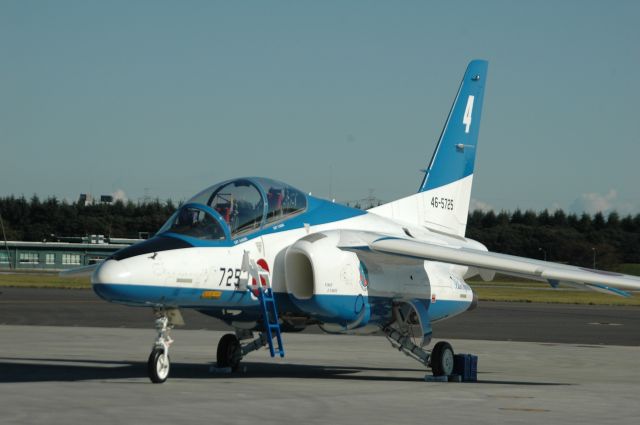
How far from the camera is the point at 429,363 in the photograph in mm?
17281

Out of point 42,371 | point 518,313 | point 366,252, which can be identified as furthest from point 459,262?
point 518,313

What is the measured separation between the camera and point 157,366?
14258mm

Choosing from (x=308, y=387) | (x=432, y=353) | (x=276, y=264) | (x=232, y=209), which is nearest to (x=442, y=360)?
(x=432, y=353)

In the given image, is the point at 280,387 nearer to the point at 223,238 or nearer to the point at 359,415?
the point at 223,238

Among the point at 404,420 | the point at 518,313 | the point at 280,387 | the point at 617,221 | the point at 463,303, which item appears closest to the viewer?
the point at 404,420

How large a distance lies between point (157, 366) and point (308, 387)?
2.18 m

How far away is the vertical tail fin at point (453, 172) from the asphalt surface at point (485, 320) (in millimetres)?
8424

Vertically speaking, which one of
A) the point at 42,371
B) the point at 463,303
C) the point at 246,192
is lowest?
the point at 42,371

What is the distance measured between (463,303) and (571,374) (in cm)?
233

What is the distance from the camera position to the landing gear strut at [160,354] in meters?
14.2

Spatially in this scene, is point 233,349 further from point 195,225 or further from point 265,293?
point 195,225

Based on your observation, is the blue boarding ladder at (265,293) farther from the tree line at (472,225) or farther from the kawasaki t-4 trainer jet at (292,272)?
the tree line at (472,225)

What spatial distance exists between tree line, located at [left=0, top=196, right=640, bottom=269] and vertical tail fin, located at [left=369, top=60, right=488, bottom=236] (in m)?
93.4

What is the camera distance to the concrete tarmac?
37.8ft
